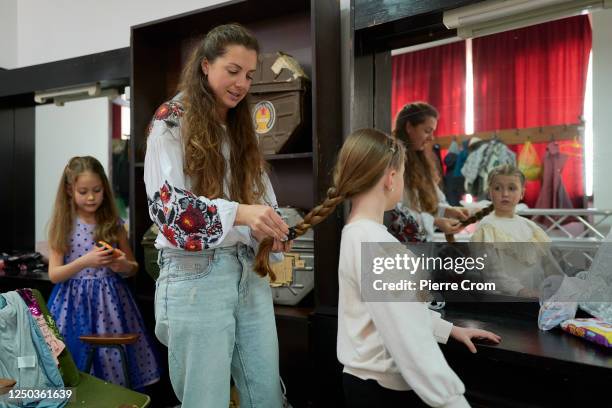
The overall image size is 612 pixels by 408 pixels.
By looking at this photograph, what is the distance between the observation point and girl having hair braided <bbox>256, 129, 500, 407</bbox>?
1115mm

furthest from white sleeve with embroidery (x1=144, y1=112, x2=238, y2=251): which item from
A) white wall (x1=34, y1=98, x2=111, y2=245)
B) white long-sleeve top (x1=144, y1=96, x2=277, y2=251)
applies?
white wall (x1=34, y1=98, x2=111, y2=245)

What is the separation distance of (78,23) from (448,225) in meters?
2.69

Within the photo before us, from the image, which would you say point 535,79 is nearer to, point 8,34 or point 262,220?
point 262,220

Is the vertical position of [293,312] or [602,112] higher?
[602,112]

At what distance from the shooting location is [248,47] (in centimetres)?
144

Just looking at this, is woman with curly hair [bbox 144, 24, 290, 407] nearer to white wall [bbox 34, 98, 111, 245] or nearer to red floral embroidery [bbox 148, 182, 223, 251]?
red floral embroidery [bbox 148, 182, 223, 251]

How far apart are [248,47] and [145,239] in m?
1.30

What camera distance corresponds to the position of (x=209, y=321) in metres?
1.34

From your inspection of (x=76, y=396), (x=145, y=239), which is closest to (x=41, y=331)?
(x=76, y=396)

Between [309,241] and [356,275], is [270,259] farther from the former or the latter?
[309,241]

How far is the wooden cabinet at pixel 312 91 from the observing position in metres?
2.00

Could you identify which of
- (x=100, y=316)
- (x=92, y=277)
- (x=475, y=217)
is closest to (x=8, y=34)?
(x=92, y=277)

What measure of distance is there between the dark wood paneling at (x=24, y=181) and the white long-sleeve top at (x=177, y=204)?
7.66ft

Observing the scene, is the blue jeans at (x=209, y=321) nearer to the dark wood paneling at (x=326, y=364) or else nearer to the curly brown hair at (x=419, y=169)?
the dark wood paneling at (x=326, y=364)
